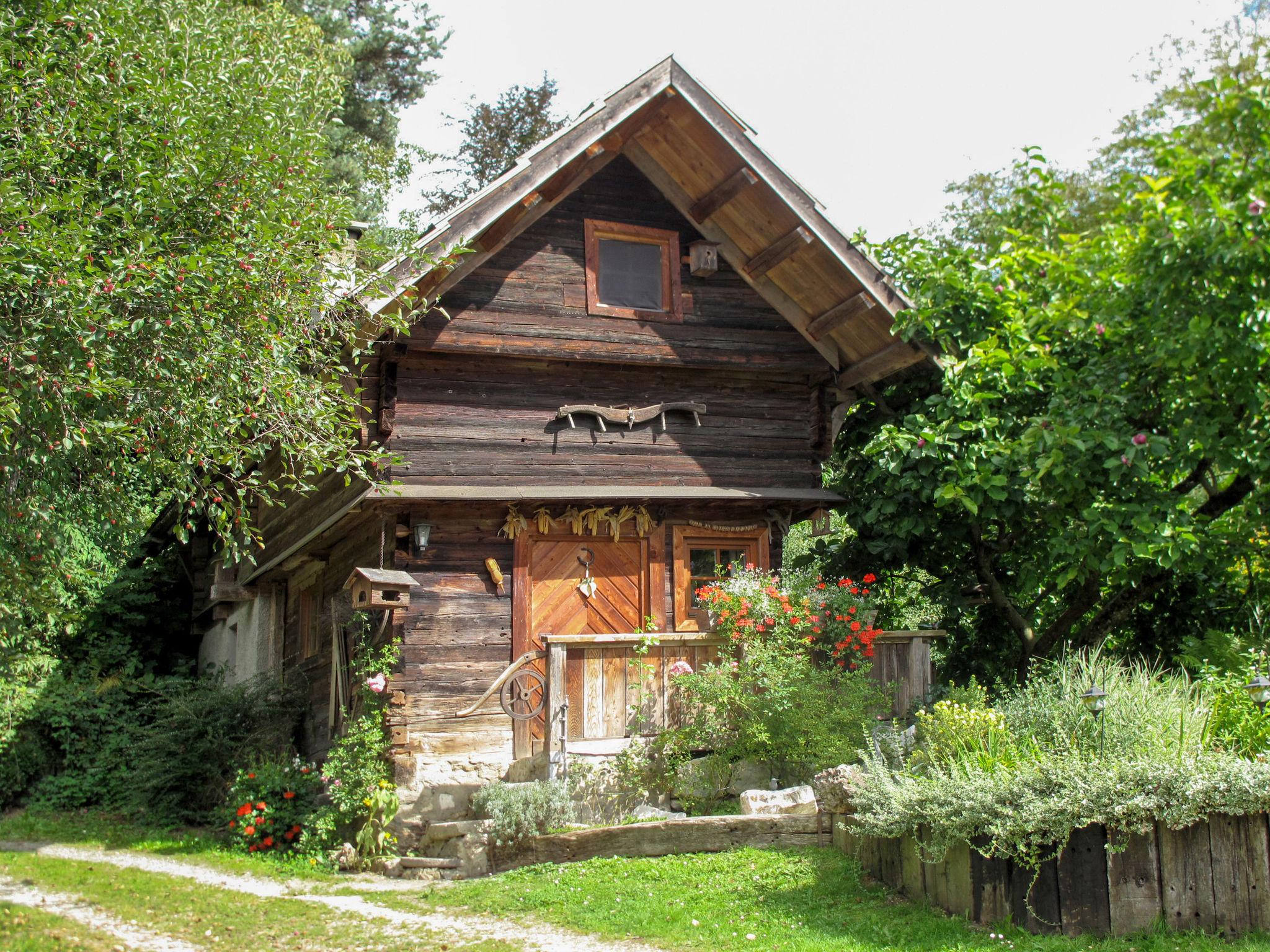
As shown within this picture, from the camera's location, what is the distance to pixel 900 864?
8258mm

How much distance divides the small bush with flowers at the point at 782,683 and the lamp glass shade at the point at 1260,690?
11.0ft

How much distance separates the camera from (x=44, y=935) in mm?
8320

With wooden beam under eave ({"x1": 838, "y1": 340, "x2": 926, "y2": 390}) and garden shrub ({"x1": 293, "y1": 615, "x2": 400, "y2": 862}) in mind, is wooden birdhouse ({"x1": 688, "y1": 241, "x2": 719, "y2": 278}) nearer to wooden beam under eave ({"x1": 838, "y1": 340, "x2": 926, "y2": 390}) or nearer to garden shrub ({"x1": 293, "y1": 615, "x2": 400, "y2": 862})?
wooden beam under eave ({"x1": 838, "y1": 340, "x2": 926, "y2": 390})

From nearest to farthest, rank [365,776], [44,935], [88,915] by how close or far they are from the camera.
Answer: [44,935]
[88,915]
[365,776]

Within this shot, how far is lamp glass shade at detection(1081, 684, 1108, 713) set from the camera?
7910 mm

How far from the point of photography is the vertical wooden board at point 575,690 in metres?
Result: 10.9

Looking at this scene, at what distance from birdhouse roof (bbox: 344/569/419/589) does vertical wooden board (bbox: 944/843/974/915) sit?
579cm

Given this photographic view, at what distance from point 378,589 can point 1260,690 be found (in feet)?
24.0

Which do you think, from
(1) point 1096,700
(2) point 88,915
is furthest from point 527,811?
(1) point 1096,700

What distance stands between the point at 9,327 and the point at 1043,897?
7492 millimetres

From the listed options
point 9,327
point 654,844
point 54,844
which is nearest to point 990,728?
point 654,844

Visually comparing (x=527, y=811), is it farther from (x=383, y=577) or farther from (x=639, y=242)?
(x=639, y=242)

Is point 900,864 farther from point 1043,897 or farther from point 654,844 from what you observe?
point 654,844

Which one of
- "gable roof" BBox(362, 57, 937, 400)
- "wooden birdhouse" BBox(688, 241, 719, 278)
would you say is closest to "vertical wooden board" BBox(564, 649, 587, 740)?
"gable roof" BBox(362, 57, 937, 400)
